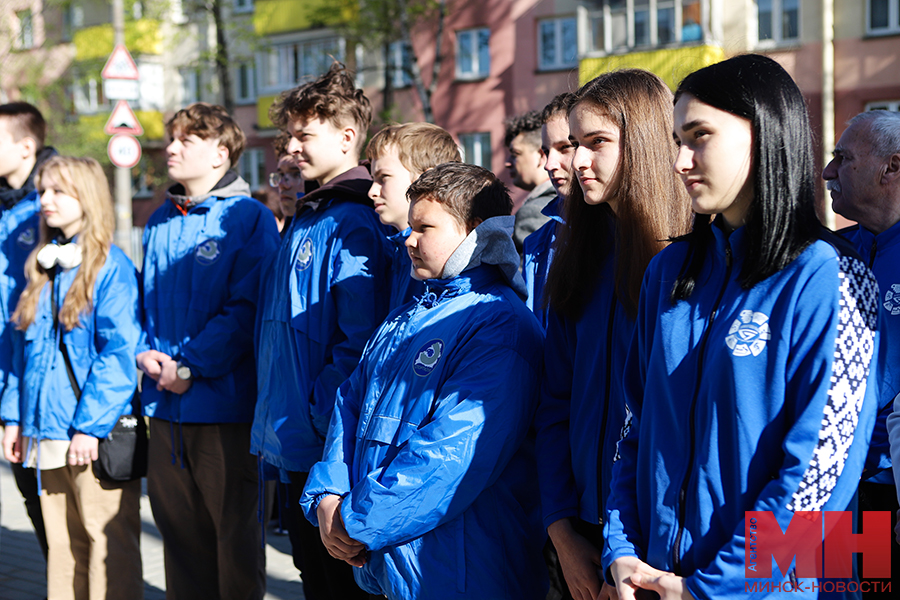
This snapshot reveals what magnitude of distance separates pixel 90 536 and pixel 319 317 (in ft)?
6.07

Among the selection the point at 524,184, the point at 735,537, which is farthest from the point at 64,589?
the point at 735,537

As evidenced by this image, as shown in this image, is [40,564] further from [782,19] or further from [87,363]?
[782,19]

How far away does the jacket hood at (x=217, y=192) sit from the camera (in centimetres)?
441

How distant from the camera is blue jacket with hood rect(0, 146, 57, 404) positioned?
16.3 feet

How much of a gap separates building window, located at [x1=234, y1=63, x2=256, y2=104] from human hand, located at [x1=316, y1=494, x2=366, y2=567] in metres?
30.2

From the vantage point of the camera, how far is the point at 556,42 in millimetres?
24453

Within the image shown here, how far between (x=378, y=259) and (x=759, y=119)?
2.00 meters

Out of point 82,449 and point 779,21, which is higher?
point 779,21

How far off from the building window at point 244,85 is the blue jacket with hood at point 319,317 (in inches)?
1140

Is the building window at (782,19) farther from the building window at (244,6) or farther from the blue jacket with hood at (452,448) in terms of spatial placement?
the blue jacket with hood at (452,448)

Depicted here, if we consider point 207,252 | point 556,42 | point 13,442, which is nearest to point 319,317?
point 207,252

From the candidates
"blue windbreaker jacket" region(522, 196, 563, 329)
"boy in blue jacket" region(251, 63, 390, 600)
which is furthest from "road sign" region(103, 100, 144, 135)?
"blue windbreaker jacket" region(522, 196, 563, 329)

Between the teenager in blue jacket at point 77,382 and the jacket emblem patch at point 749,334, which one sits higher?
the jacket emblem patch at point 749,334

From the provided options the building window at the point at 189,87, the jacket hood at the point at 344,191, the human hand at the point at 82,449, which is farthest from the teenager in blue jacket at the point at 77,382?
the building window at the point at 189,87
